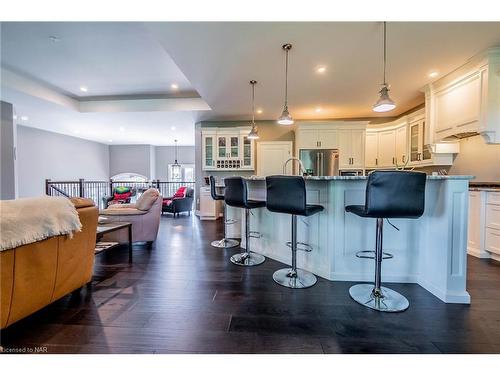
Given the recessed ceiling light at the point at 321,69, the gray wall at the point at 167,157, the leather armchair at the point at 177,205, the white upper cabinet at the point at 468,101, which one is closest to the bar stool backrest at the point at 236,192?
the recessed ceiling light at the point at 321,69

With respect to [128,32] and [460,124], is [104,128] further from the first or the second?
[460,124]

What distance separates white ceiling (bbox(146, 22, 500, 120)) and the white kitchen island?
164cm

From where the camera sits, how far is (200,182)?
6.07 meters

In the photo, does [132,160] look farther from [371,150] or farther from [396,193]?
[396,193]

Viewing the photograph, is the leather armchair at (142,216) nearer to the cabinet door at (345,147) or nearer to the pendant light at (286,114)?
the pendant light at (286,114)

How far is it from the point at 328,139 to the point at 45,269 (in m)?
5.25

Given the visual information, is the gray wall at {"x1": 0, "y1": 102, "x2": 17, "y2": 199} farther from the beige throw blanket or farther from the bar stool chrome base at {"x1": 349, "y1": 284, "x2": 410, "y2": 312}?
the bar stool chrome base at {"x1": 349, "y1": 284, "x2": 410, "y2": 312}

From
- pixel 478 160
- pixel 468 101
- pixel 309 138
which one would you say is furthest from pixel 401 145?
pixel 309 138

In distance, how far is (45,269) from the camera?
1534 millimetres

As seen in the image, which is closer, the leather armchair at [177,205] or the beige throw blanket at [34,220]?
the beige throw blanket at [34,220]

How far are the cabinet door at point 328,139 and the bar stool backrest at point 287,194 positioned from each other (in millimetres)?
3579

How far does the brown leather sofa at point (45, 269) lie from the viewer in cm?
132

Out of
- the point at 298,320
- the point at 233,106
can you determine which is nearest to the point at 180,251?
the point at 298,320

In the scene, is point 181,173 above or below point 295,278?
above
